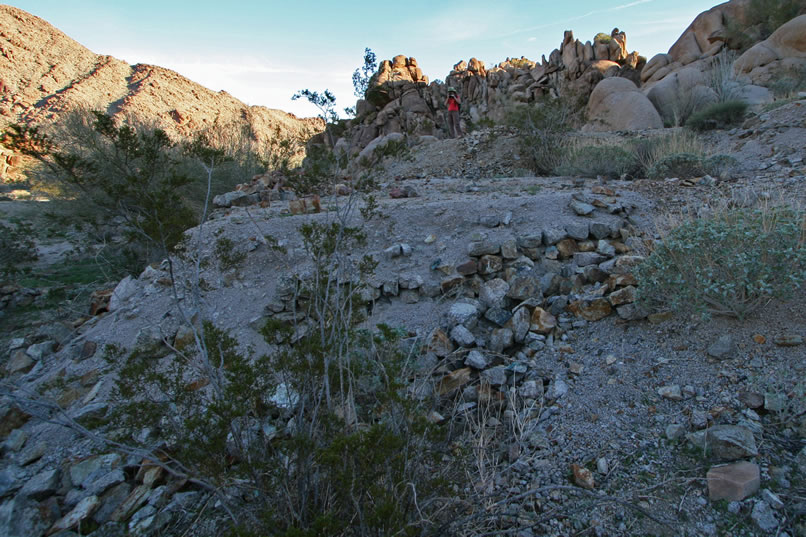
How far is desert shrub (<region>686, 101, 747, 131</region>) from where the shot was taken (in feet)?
29.0

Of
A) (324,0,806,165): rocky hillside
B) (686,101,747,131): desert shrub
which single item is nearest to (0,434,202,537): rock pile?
(324,0,806,165): rocky hillside

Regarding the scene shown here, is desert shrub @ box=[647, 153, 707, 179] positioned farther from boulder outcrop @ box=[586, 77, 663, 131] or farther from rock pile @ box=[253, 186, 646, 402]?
boulder outcrop @ box=[586, 77, 663, 131]

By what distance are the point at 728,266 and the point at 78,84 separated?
125ft

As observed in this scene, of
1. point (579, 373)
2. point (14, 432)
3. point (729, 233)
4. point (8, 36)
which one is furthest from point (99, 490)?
point (8, 36)

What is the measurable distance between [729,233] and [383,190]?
5.26m

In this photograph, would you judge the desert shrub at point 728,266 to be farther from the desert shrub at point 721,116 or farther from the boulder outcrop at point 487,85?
the boulder outcrop at point 487,85

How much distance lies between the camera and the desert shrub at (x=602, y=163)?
21.9ft

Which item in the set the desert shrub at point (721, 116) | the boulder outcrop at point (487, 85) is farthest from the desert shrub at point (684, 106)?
the boulder outcrop at point (487, 85)

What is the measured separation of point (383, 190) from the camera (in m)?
7.11

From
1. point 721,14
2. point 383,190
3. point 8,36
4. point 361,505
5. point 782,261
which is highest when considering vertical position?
point 8,36

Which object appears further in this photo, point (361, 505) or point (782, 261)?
point (782, 261)

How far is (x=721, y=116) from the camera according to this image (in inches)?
352

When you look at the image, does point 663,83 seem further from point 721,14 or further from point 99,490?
point 99,490

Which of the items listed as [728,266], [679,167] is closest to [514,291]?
[728,266]
